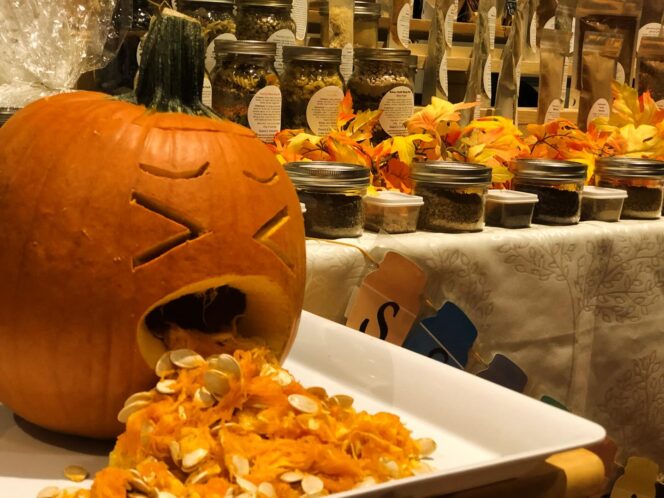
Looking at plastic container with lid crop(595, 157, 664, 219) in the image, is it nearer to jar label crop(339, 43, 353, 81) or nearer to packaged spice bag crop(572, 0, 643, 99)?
packaged spice bag crop(572, 0, 643, 99)

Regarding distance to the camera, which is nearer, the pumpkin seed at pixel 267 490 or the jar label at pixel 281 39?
the pumpkin seed at pixel 267 490

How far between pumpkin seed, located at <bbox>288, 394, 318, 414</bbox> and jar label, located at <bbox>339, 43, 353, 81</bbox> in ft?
2.90

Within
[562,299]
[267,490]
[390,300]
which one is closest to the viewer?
[267,490]

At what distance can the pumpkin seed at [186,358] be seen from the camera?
599 mm

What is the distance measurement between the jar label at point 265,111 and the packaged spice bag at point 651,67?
82 centimetres

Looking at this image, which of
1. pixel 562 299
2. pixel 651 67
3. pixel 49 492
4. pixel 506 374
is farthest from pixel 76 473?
pixel 651 67

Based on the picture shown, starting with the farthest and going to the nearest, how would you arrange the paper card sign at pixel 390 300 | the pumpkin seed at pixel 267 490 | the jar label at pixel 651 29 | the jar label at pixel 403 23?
the jar label at pixel 651 29 < the jar label at pixel 403 23 < the paper card sign at pixel 390 300 < the pumpkin seed at pixel 267 490

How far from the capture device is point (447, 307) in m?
1.04

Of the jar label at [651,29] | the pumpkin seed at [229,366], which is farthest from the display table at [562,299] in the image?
the jar label at [651,29]

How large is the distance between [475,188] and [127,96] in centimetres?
57

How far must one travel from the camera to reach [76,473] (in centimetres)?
59

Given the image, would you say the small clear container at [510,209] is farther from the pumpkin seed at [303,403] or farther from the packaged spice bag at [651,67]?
the pumpkin seed at [303,403]

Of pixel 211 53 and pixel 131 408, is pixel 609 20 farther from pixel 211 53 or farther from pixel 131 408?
pixel 131 408

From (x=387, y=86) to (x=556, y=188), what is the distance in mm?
277
